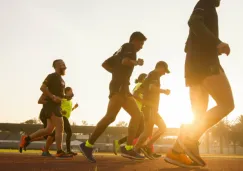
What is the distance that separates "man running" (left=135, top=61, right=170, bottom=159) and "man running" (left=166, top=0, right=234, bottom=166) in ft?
9.52

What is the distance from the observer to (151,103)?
7.59 m

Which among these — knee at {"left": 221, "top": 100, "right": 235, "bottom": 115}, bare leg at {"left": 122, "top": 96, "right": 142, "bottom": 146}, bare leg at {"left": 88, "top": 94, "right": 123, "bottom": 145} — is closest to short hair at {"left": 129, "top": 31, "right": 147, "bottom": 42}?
bare leg at {"left": 122, "top": 96, "right": 142, "bottom": 146}

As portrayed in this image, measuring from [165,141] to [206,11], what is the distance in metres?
63.7

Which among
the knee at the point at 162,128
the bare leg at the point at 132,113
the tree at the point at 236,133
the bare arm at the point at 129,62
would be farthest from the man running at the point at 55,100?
the tree at the point at 236,133

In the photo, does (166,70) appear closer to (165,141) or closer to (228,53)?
(228,53)

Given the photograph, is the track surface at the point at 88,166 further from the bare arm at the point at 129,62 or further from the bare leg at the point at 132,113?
the bare arm at the point at 129,62

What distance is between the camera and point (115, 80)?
5473mm

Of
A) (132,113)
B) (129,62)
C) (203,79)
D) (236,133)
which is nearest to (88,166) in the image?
(132,113)

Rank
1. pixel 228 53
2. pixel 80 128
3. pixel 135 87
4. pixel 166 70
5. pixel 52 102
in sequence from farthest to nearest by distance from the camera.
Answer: pixel 80 128
pixel 135 87
pixel 166 70
pixel 52 102
pixel 228 53

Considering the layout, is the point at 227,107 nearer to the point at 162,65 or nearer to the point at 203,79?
the point at 203,79

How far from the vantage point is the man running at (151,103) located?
7398 millimetres

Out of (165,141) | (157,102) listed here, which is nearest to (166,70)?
(157,102)

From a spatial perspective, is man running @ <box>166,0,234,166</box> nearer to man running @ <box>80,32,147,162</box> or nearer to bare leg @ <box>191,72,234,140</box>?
bare leg @ <box>191,72,234,140</box>

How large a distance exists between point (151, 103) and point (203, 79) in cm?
354
